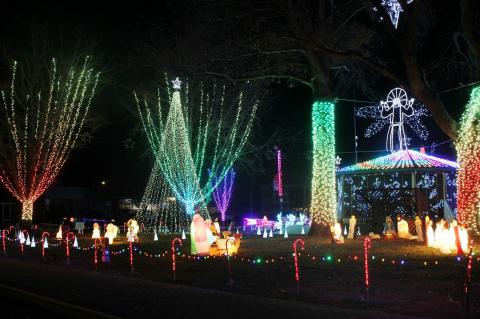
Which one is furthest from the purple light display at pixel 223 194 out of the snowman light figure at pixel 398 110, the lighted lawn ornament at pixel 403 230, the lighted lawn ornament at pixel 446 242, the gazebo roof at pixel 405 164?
the lighted lawn ornament at pixel 446 242

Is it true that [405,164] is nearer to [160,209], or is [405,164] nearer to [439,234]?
[439,234]

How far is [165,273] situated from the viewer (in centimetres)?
1390

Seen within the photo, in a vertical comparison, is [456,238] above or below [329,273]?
above

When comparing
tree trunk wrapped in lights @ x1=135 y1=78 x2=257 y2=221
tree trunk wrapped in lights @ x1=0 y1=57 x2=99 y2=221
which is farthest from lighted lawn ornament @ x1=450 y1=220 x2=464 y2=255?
tree trunk wrapped in lights @ x1=0 y1=57 x2=99 y2=221

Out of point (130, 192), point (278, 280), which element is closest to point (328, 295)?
point (278, 280)

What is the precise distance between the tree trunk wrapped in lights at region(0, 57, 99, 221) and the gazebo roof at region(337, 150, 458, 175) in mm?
16664

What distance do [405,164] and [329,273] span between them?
18367mm

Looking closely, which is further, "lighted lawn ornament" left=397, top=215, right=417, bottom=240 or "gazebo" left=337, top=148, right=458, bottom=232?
"gazebo" left=337, top=148, right=458, bottom=232

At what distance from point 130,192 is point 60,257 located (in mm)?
33684

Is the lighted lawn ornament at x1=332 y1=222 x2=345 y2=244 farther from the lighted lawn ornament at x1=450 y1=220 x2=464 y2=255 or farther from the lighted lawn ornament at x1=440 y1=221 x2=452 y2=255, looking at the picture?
the lighted lawn ornament at x1=450 y1=220 x2=464 y2=255

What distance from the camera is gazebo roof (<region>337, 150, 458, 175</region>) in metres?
29.4

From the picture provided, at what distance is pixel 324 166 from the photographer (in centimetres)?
2552

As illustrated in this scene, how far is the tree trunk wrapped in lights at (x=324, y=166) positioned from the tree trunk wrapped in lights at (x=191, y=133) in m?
6.47

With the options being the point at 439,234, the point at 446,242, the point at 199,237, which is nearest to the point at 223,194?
the point at 199,237
